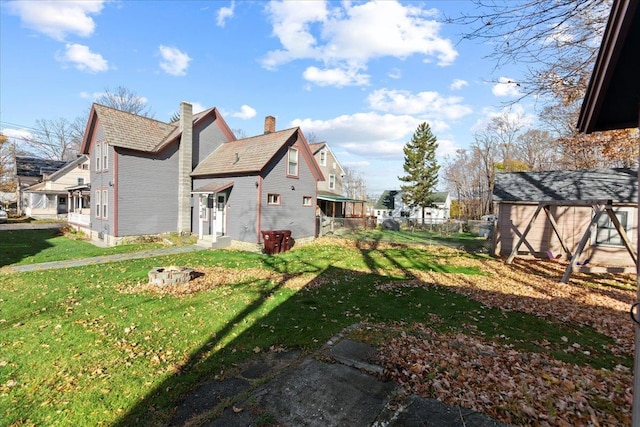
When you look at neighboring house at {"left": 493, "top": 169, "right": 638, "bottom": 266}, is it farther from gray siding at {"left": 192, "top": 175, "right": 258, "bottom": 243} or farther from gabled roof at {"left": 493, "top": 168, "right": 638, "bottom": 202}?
gray siding at {"left": 192, "top": 175, "right": 258, "bottom": 243}

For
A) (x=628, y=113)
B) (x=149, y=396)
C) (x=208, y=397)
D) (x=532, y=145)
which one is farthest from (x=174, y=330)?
(x=532, y=145)

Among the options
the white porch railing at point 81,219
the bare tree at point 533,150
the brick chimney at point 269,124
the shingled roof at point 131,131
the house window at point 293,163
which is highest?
the bare tree at point 533,150

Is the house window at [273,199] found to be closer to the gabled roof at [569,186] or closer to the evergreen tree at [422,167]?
the gabled roof at [569,186]

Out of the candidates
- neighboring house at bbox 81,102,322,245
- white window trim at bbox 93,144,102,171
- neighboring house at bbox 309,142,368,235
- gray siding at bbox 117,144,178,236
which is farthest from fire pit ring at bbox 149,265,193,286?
neighboring house at bbox 309,142,368,235

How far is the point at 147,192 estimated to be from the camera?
17844mm

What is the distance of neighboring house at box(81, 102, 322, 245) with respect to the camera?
16703 millimetres

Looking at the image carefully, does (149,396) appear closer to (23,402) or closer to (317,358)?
(23,402)

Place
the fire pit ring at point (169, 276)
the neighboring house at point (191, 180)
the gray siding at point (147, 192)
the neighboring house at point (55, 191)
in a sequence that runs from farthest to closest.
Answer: the neighboring house at point (55, 191) → the gray siding at point (147, 192) → the neighboring house at point (191, 180) → the fire pit ring at point (169, 276)

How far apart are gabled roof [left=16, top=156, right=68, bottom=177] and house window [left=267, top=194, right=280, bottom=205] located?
4040 cm

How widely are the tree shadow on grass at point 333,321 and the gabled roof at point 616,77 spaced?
3.82 meters

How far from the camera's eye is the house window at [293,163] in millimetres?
18188

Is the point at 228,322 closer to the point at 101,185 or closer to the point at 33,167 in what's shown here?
the point at 101,185

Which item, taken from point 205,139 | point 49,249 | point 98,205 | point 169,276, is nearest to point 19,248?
point 49,249

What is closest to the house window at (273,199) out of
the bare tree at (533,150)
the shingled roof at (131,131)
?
the shingled roof at (131,131)
